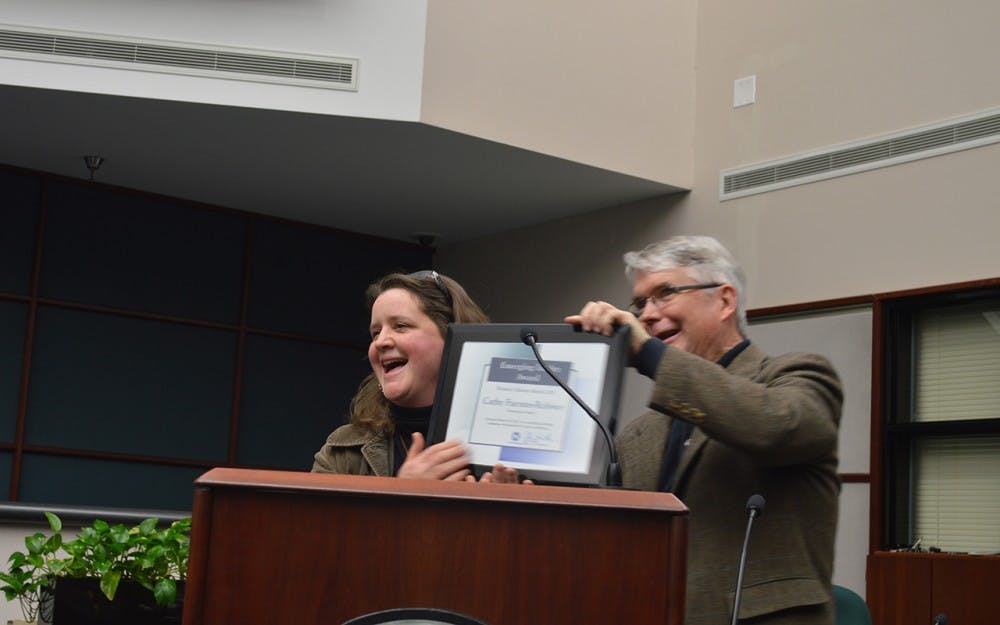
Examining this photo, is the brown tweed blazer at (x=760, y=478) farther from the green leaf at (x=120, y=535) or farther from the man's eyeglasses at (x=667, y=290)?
the green leaf at (x=120, y=535)

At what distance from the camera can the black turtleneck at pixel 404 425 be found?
2.36 m

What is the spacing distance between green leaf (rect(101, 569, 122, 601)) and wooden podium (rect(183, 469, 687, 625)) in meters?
1.23

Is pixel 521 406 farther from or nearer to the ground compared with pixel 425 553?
farther from the ground

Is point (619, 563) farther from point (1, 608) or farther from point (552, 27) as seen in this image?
point (552, 27)

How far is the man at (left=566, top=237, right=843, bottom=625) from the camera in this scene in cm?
195

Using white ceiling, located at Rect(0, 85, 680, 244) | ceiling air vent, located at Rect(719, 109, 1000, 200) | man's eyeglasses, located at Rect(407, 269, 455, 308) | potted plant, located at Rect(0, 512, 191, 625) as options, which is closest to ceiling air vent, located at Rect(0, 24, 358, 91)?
white ceiling, located at Rect(0, 85, 680, 244)

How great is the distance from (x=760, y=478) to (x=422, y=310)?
66 cm

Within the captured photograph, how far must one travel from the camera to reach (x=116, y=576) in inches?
98.9

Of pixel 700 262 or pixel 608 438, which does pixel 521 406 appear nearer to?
pixel 608 438

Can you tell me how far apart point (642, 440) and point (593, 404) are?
1.70 feet

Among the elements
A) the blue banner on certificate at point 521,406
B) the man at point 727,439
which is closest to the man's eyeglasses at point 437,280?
the man at point 727,439

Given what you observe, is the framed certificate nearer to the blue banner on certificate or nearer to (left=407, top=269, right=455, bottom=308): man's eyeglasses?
the blue banner on certificate

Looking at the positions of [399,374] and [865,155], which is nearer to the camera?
[399,374]

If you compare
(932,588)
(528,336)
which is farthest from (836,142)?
(528,336)
